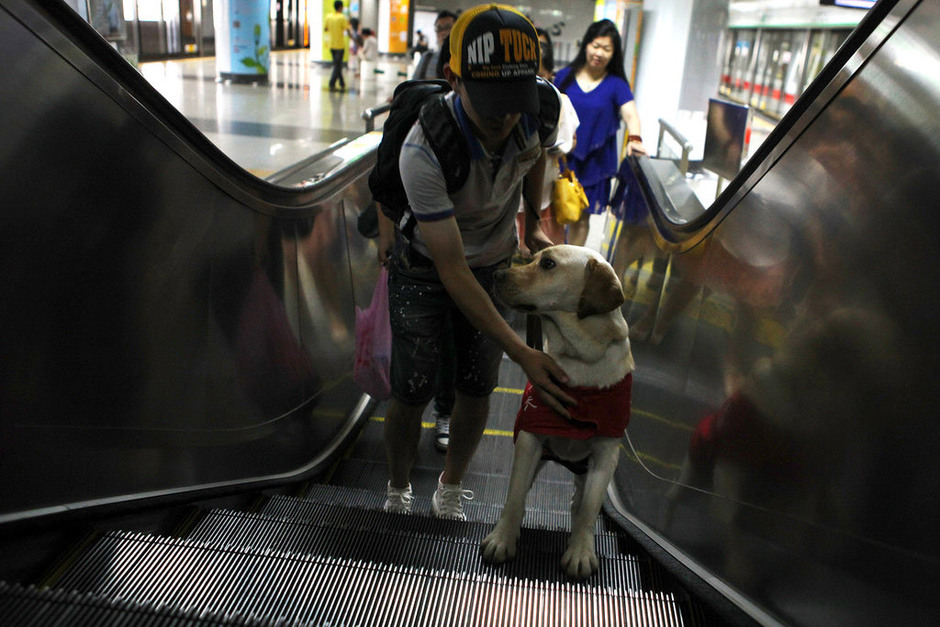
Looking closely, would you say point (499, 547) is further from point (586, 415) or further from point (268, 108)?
point (268, 108)

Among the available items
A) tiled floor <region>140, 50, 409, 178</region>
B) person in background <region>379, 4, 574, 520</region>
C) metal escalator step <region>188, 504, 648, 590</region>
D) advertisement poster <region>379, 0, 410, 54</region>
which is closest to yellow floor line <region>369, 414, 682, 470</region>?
metal escalator step <region>188, 504, 648, 590</region>

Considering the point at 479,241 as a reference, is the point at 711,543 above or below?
below

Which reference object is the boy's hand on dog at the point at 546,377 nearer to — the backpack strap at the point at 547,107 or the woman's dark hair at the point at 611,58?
the backpack strap at the point at 547,107

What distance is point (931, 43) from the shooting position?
1635mm

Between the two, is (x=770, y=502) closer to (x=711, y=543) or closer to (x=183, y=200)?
(x=711, y=543)

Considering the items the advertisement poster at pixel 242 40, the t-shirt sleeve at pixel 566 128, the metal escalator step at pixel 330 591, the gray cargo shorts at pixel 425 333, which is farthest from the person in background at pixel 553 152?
the advertisement poster at pixel 242 40

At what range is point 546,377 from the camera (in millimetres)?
2434

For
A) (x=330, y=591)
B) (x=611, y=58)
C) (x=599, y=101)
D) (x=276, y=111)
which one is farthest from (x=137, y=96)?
(x=276, y=111)

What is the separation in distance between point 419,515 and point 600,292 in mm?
1181

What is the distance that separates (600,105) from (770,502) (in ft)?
14.4

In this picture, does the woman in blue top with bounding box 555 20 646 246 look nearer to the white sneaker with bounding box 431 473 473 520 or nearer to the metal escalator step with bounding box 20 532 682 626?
the white sneaker with bounding box 431 473 473 520

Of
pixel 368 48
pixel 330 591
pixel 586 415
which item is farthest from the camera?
pixel 368 48

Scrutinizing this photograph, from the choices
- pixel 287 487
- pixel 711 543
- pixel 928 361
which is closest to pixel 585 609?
pixel 711 543

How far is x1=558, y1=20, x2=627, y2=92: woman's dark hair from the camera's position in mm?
5848
